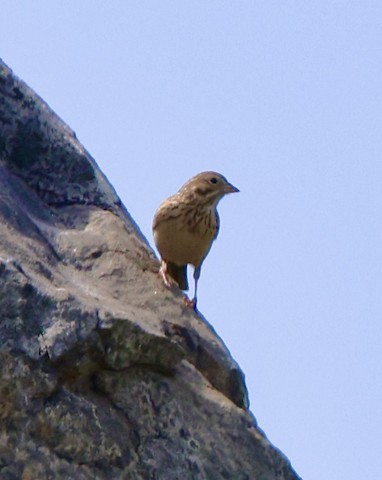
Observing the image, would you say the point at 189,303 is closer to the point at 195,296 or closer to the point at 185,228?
the point at 195,296

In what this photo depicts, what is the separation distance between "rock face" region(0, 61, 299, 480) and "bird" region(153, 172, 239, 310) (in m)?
1.65

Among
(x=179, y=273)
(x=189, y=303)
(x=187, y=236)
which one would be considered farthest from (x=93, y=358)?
(x=187, y=236)

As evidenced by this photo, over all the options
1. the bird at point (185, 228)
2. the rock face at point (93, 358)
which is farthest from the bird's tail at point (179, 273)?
the rock face at point (93, 358)

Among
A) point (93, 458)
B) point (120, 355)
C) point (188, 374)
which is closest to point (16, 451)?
point (93, 458)

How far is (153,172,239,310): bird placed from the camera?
400 inches

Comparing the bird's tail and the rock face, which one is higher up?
the bird's tail

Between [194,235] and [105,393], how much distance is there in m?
3.80

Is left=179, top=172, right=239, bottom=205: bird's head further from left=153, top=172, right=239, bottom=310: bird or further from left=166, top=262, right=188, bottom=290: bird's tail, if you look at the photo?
left=166, top=262, right=188, bottom=290: bird's tail

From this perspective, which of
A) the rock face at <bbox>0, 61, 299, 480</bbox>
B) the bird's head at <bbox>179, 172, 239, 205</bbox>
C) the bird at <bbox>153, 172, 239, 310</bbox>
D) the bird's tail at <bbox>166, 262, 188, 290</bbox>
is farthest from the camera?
the bird's head at <bbox>179, 172, 239, 205</bbox>

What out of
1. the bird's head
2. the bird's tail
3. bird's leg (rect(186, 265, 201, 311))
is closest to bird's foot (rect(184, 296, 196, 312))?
bird's leg (rect(186, 265, 201, 311))

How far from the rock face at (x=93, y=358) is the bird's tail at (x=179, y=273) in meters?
1.46

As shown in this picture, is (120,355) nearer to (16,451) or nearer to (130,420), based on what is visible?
(130,420)

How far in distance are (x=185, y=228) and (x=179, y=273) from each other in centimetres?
38

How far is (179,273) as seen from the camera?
1020 centimetres
